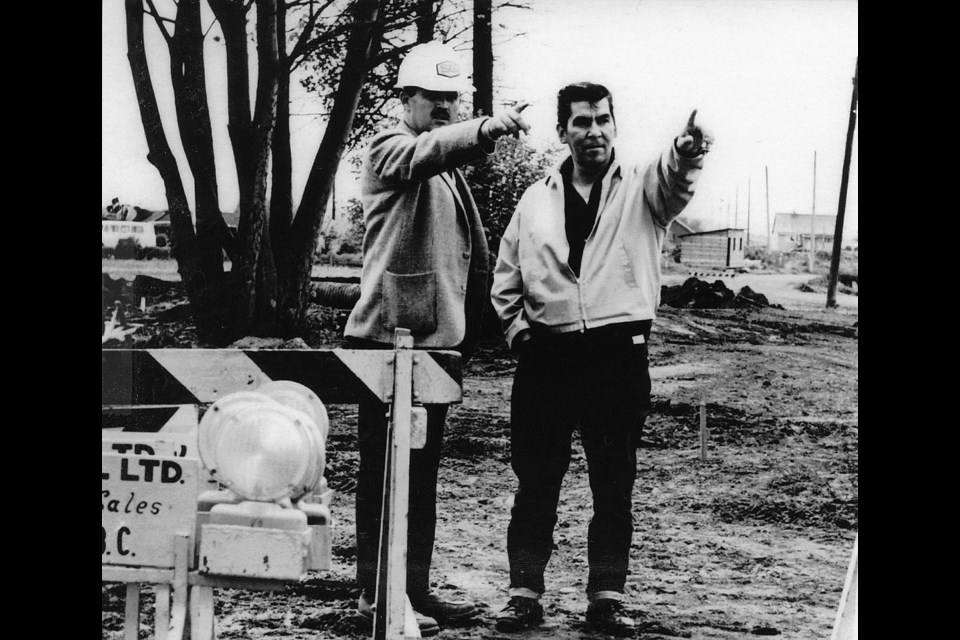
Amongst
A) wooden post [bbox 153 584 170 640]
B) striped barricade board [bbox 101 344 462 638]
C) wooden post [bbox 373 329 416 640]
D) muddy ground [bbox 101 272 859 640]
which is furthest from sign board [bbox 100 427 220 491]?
muddy ground [bbox 101 272 859 640]

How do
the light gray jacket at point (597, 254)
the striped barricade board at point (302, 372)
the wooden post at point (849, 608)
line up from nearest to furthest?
the striped barricade board at point (302, 372) < the light gray jacket at point (597, 254) < the wooden post at point (849, 608)

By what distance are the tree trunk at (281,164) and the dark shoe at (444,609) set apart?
1460mm

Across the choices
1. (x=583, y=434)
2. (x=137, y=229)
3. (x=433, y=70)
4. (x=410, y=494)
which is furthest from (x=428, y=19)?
(x=410, y=494)

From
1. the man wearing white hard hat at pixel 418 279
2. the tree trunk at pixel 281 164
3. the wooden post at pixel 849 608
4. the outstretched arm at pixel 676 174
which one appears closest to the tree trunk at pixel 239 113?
the tree trunk at pixel 281 164

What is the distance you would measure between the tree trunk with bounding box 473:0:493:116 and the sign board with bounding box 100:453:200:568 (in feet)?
6.31

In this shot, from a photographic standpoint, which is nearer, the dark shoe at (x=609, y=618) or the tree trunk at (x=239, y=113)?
the dark shoe at (x=609, y=618)

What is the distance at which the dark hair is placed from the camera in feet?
14.1

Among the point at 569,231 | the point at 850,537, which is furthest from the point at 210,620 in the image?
the point at 850,537

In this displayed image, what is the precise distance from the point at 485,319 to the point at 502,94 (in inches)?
36.0

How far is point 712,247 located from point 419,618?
6.24 feet

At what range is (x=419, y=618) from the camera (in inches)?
162

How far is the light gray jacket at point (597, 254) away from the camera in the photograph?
13.6 ft

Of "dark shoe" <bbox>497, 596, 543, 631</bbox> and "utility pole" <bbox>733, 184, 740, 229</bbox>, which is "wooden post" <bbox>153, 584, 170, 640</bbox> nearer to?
"dark shoe" <bbox>497, 596, 543, 631</bbox>

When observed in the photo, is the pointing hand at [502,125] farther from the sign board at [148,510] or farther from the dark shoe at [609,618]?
the dark shoe at [609,618]
